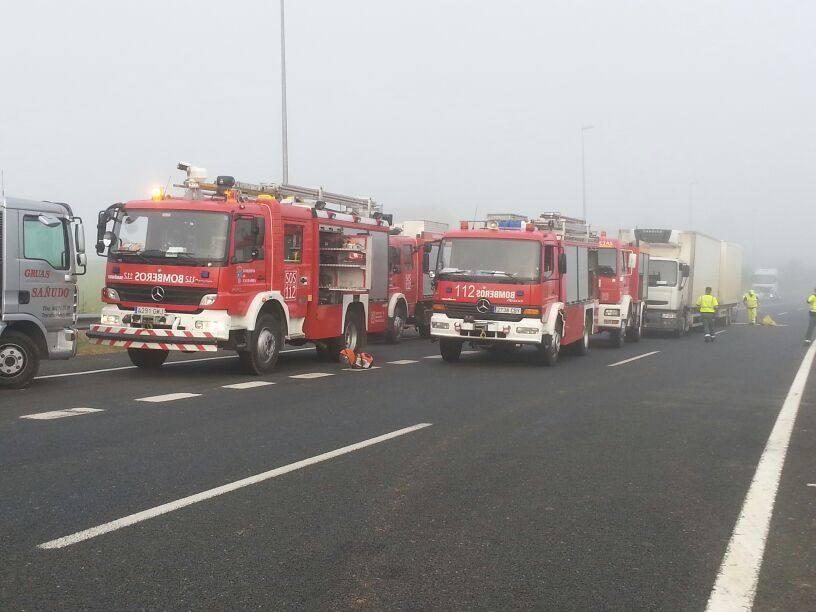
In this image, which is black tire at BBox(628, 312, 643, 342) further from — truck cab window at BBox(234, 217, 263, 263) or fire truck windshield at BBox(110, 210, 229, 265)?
fire truck windshield at BBox(110, 210, 229, 265)

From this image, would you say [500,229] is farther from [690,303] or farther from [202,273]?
[690,303]

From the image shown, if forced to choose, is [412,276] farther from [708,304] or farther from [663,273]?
[663,273]

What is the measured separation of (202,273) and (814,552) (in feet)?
32.1

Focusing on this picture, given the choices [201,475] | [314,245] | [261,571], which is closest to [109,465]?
[201,475]

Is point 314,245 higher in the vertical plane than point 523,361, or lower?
higher

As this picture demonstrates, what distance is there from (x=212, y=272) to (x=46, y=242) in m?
2.27

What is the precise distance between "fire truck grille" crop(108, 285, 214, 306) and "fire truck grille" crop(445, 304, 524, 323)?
502 centimetres

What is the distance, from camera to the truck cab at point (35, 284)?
38.2ft

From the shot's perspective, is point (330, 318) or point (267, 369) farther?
point (330, 318)

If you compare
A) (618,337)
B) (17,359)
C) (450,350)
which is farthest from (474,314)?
(618,337)

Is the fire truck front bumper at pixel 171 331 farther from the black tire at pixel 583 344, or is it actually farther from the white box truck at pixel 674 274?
the white box truck at pixel 674 274

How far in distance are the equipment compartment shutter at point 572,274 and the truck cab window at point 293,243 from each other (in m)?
5.68

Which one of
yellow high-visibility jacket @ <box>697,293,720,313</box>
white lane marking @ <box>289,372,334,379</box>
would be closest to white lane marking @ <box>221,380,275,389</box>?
white lane marking @ <box>289,372,334,379</box>

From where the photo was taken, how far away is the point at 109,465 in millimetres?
7254
